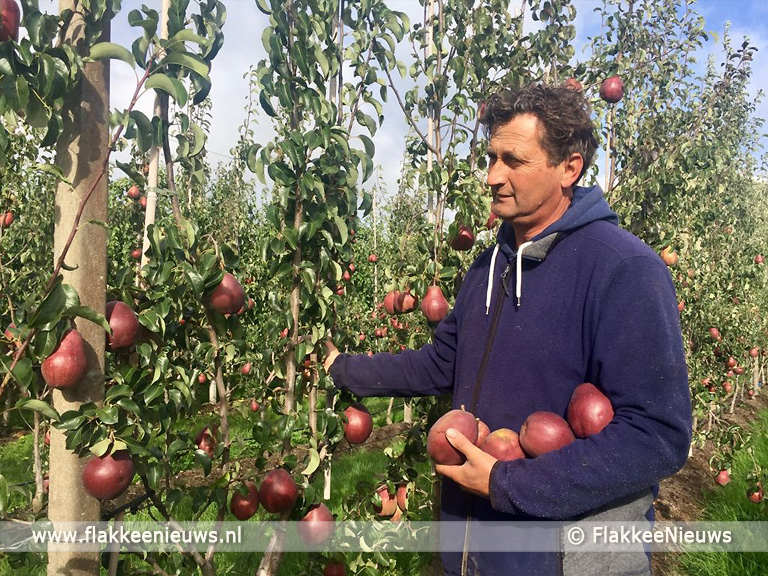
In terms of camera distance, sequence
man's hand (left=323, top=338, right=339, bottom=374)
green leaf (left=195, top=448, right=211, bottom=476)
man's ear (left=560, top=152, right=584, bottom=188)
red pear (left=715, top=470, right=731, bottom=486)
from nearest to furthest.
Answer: man's ear (left=560, top=152, right=584, bottom=188)
green leaf (left=195, top=448, right=211, bottom=476)
man's hand (left=323, top=338, right=339, bottom=374)
red pear (left=715, top=470, right=731, bottom=486)

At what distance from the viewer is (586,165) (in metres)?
1.67

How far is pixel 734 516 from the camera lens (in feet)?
15.9

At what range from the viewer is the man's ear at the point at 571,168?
1.60m

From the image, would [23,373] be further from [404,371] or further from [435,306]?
[435,306]

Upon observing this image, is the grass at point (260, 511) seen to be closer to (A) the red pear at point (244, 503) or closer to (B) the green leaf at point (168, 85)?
(A) the red pear at point (244, 503)

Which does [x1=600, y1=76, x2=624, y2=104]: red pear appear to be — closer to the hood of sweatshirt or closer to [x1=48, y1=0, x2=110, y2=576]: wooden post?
the hood of sweatshirt

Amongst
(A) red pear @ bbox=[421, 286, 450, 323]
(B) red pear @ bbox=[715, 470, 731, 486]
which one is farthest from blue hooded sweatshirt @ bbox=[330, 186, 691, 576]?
(B) red pear @ bbox=[715, 470, 731, 486]

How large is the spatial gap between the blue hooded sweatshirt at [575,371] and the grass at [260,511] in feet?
2.55

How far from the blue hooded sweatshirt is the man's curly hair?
15 centimetres

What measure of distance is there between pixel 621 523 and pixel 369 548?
5.28ft

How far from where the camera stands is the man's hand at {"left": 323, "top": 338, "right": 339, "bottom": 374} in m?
2.20

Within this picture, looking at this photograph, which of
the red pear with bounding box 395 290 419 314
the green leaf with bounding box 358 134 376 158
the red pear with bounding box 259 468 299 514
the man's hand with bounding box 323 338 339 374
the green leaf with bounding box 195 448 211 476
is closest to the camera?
the green leaf with bounding box 195 448 211 476

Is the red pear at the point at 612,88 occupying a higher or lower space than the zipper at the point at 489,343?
higher

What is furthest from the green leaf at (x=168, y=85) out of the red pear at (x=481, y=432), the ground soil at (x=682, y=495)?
the ground soil at (x=682, y=495)
